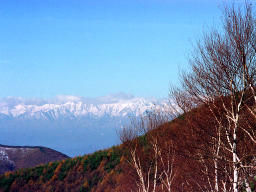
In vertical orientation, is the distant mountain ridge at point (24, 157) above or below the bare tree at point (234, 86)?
above

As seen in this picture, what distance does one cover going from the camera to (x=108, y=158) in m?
33.2

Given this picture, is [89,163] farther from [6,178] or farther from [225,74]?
[225,74]

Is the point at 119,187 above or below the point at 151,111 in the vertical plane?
below

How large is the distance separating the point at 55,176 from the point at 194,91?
2327cm

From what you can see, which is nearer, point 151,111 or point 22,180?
point 151,111

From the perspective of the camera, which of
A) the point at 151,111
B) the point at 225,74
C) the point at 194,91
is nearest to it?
the point at 225,74

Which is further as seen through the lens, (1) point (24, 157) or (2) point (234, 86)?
(1) point (24, 157)

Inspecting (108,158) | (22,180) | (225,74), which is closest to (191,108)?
(225,74)

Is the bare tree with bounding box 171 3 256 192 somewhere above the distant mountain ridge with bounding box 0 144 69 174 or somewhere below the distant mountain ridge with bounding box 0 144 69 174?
below

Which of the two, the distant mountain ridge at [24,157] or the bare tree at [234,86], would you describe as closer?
the bare tree at [234,86]

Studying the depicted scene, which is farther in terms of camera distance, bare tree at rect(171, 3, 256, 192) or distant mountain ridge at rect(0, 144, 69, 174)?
distant mountain ridge at rect(0, 144, 69, 174)

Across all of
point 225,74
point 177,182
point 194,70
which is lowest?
point 177,182

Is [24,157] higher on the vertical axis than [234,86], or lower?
higher

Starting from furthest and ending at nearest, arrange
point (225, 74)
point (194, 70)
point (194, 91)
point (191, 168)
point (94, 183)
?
point (94, 183) → point (191, 168) → point (194, 91) → point (194, 70) → point (225, 74)
